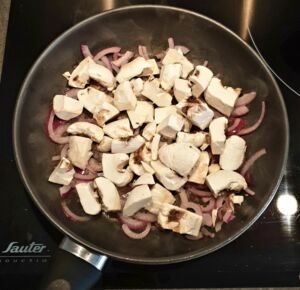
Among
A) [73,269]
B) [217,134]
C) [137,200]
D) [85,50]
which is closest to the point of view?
[73,269]

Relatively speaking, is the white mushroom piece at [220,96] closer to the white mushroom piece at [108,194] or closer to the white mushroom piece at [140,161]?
the white mushroom piece at [140,161]

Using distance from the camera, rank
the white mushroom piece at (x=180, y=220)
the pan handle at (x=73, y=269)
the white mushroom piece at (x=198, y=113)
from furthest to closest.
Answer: the white mushroom piece at (x=198, y=113), the white mushroom piece at (x=180, y=220), the pan handle at (x=73, y=269)

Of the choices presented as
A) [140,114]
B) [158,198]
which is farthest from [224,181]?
[140,114]

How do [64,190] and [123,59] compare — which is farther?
[123,59]

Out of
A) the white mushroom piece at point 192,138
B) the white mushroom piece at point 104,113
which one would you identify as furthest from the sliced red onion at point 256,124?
the white mushroom piece at point 104,113

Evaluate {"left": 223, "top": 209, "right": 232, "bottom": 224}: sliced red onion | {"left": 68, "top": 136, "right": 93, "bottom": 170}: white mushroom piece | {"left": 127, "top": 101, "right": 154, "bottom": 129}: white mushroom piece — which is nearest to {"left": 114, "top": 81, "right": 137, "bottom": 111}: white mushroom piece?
{"left": 127, "top": 101, "right": 154, "bottom": 129}: white mushroom piece

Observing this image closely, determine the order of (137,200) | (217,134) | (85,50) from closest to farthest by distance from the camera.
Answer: (137,200) < (217,134) < (85,50)

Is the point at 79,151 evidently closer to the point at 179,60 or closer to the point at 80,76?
the point at 80,76

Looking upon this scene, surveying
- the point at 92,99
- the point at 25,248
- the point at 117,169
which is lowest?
the point at 25,248
